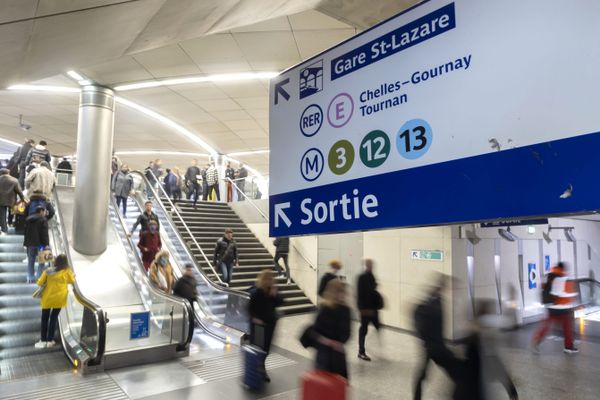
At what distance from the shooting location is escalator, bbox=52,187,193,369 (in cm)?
669

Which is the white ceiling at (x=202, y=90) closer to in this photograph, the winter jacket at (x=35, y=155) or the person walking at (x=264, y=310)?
the winter jacket at (x=35, y=155)

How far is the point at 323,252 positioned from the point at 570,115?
10934 millimetres

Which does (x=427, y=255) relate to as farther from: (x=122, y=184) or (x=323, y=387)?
(x=122, y=184)

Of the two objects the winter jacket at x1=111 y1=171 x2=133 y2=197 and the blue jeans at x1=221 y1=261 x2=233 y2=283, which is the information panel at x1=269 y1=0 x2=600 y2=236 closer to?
the blue jeans at x1=221 y1=261 x2=233 y2=283

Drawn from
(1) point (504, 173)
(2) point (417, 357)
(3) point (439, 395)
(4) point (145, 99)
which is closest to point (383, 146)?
(1) point (504, 173)

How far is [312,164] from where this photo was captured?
7.06 feet

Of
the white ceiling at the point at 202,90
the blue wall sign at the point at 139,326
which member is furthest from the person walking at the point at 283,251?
the blue wall sign at the point at 139,326

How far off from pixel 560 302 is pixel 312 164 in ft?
24.7

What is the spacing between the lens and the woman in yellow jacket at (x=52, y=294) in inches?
273

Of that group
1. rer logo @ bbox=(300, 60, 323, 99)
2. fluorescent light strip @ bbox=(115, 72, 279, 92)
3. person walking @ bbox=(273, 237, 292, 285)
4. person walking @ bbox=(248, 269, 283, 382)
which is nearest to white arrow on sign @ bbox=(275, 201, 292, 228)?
rer logo @ bbox=(300, 60, 323, 99)

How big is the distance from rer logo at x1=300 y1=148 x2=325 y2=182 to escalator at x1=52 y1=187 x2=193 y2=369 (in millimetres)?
5769

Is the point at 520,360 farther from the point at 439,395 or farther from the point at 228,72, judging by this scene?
the point at 228,72

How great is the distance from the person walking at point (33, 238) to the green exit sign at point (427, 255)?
27.5 feet

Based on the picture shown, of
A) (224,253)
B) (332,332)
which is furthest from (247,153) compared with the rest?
(332,332)
